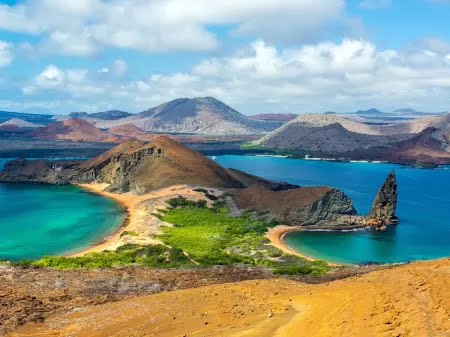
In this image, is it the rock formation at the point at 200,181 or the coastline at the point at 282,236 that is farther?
the rock formation at the point at 200,181

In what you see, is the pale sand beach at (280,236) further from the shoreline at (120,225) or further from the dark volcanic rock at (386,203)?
the shoreline at (120,225)

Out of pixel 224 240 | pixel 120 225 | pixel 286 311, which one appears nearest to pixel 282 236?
pixel 224 240

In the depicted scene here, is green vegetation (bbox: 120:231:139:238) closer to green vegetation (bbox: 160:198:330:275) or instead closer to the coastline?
green vegetation (bbox: 160:198:330:275)

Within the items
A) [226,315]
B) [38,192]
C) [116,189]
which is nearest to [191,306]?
[226,315]

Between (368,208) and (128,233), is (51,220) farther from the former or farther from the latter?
(368,208)

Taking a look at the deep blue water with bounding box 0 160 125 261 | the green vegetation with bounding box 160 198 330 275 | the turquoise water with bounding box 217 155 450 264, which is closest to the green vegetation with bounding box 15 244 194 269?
the green vegetation with bounding box 160 198 330 275

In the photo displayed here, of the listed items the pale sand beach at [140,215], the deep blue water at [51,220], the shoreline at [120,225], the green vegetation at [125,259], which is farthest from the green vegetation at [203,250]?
the deep blue water at [51,220]

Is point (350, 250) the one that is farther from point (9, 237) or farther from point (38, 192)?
point (38, 192)
